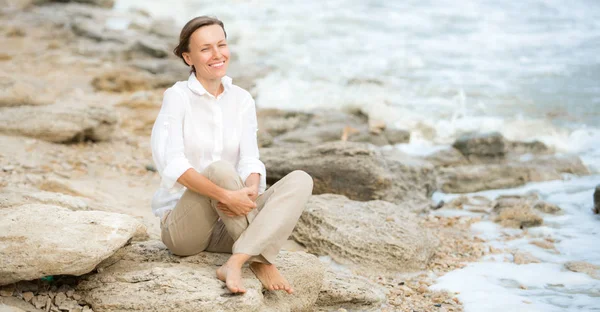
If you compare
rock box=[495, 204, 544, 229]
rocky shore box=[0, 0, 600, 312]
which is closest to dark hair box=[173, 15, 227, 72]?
rocky shore box=[0, 0, 600, 312]

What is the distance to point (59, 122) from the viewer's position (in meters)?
6.84

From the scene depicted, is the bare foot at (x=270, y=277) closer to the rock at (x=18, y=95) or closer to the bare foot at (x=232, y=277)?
the bare foot at (x=232, y=277)

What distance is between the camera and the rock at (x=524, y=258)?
5035mm

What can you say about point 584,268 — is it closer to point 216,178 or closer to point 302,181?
point 302,181

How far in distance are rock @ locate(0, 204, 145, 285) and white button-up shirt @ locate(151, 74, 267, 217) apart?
1.39ft

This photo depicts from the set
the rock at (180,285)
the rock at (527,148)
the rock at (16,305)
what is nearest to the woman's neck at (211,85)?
the rock at (180,285)

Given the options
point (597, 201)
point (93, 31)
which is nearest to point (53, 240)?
point (597, 201)

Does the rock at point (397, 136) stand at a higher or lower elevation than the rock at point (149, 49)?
lower

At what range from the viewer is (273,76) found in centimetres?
1245

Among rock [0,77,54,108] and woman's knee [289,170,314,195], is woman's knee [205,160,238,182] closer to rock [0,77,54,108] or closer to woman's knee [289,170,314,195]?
woman's knee [289,170,314,195]

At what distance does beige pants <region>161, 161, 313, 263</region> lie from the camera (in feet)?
11.2

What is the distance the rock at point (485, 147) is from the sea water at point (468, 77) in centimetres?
61

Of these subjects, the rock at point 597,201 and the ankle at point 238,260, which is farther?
the rock at point 597,201

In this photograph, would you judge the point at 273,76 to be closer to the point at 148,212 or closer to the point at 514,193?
the point at 514,193
